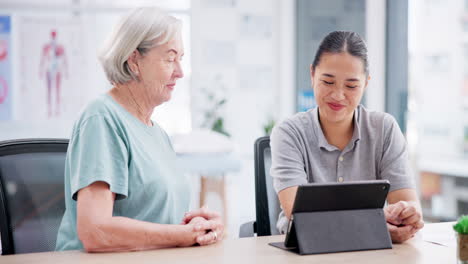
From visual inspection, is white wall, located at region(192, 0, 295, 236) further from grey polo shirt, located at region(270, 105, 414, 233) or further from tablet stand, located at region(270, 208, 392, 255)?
tablet stand, located at region(270, 208, 392, 255)

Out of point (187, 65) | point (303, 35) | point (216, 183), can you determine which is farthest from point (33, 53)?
point (303, 35)

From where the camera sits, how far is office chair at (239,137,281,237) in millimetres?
2066

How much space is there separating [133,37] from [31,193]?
585 mm

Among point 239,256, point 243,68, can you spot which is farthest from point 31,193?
point 243,68

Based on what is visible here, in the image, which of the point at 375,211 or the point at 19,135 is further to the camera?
the point at 19,135

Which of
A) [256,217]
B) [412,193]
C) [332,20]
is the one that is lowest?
[256,217]

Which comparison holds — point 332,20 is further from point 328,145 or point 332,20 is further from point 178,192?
point 178,192

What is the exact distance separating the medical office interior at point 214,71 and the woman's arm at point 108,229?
294 centimetres

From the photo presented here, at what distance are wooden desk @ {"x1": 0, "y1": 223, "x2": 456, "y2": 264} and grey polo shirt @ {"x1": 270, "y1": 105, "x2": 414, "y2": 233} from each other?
392 mm

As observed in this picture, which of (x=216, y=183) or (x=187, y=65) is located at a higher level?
(x=187, y=65)

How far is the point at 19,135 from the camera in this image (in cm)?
458

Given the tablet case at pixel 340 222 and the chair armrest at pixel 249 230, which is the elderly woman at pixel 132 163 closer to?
the tablet case at pixel 340 222

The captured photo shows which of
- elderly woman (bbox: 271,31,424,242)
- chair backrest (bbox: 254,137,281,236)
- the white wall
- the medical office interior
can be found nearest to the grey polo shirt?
elderly woman (bbox: 271,31,424,242)

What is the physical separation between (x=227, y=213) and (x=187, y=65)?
1278 mm
